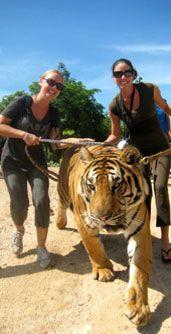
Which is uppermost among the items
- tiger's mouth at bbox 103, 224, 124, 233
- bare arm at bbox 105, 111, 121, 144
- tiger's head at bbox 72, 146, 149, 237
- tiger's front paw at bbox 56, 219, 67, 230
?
bare arm at bbox 105, 111, 121, 144

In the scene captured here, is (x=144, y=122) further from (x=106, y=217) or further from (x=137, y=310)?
(x=137, y=310)

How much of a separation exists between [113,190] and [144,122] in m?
1.12

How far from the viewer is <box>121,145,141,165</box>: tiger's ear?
12.3ft

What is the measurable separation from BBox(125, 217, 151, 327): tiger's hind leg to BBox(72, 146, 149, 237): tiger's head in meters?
0.12

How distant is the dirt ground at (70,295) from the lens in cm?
363

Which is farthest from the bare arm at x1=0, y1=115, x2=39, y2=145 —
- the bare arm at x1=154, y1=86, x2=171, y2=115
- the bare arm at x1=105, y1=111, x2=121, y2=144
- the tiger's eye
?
the bare arm at x1=154, y1=86, x2=171, y2=115

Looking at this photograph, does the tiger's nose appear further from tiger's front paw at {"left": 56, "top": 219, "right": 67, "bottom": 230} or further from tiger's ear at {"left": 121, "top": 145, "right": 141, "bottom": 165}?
tiger's front paw at {"left": 56, "top": 219, "right": 67, "bottom": 230}

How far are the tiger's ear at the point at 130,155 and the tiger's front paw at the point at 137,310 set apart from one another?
3.47 ft

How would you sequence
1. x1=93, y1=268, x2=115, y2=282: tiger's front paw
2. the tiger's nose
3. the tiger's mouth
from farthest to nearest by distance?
x1=93, y1=268, x2=115, y2=282: tiger's front paw
the tiger's mouth
the tiger's nose

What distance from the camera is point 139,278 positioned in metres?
→ 3.65

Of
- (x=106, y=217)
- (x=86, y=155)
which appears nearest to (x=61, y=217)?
(x=86, y=155)

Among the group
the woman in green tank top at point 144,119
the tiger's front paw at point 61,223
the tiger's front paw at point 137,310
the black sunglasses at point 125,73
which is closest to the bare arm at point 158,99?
the woman in green tank top at point 144,119

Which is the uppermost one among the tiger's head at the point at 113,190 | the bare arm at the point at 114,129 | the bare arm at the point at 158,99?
the bare arm at the point at 158,99

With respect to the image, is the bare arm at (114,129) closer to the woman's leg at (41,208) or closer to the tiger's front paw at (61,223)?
the woman's leg at (41,208)
